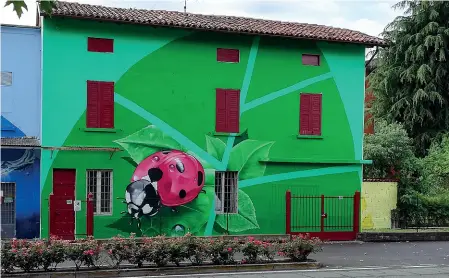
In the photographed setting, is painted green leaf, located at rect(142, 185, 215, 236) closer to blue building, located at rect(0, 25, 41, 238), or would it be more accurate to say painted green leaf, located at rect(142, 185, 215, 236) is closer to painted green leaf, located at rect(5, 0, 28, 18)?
blue building, located at rect(0, 25, 41, 238)

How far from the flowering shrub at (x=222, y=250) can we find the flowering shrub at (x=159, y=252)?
1.01 metres

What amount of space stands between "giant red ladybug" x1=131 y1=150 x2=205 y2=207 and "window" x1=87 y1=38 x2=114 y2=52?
394cm

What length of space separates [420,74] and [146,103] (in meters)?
19.8

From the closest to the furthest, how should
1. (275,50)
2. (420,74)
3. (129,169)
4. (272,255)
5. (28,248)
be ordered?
1. (28,248)
2. (272,255)
3. (129,169)
4. (275,50)
5. (420,74)

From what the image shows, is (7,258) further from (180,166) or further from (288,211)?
(288,211)

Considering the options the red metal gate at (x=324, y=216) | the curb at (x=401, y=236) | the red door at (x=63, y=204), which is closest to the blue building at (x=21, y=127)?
the red door at (x=63, y=204)

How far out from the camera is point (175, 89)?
76.1 feet

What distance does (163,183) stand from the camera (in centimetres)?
2288

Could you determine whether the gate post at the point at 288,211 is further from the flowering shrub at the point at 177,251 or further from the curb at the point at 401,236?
the flowering shrub at the point at 177,251

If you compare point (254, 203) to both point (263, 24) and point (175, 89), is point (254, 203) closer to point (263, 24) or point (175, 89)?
point (175, 89)

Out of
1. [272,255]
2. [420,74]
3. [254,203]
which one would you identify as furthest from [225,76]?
[420,74]

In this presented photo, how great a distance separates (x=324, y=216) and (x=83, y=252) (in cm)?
1185

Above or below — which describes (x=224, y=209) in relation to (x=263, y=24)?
below

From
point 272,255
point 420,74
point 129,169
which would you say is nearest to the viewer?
point 272,255
